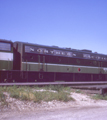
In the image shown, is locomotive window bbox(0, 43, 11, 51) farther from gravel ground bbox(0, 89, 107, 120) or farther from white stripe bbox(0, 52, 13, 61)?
gravel ground bbox(0, 89, 107, 120)

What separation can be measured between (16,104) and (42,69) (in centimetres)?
1071

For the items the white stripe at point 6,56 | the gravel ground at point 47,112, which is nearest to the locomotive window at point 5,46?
the white stripe at point 6,56

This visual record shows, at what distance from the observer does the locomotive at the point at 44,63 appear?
15453 millimetres

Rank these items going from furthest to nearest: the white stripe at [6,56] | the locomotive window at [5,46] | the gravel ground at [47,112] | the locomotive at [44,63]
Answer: the locomotive at [44,63]
the locomotive window at [5,46]
the white stripe at [6,56]
the gravel ground at [47,112]

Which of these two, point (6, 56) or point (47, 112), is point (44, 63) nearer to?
point (6, 56)

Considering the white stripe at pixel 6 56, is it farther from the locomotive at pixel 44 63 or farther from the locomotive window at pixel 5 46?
the locomotive window at pixel 5 46

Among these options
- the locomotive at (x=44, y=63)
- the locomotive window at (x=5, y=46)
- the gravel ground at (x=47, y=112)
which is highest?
the locomotive window at (x=5, y=46)

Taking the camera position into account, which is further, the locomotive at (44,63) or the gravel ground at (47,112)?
the locomotive at (44,63)

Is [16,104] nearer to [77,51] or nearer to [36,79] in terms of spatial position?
[36,79]

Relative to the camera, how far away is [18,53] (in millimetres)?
16719

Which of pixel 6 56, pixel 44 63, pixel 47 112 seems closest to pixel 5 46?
pixel 6 56

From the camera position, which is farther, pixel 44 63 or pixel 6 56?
pixel 44 63

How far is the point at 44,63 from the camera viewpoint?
59.3ft

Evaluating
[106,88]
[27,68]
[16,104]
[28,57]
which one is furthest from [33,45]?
[16,104]
